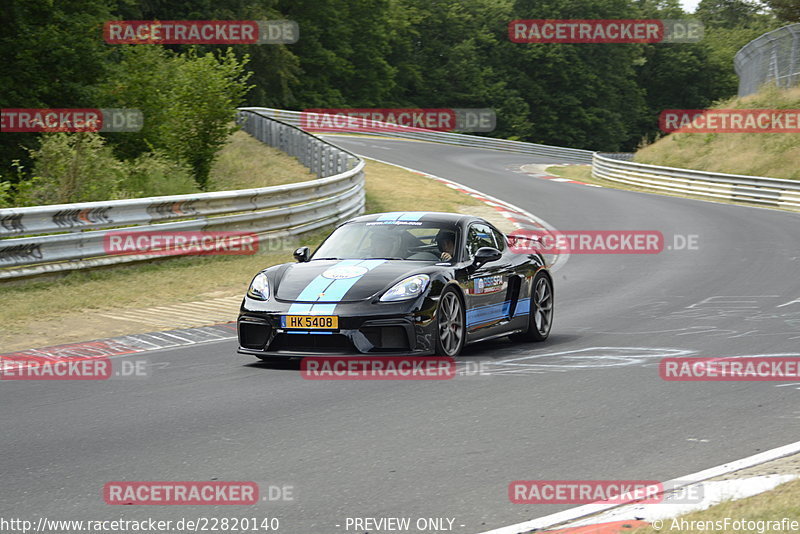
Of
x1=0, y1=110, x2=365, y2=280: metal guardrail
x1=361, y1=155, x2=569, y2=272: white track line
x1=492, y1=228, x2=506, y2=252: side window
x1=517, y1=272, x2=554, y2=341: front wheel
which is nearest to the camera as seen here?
x1=517, y1=272, x2=554, y2=341: front wheel

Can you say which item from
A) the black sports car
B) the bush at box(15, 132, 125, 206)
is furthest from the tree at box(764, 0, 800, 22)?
the black sports car

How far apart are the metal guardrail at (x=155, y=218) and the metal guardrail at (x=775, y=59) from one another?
75.3 feet

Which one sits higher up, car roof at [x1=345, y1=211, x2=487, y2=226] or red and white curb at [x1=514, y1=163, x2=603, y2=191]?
car roof at [x1=345, y1=211, x2=487, y2=226]

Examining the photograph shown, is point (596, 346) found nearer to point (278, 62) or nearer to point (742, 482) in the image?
point (742, 482)

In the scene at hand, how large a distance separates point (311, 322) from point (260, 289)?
817 millimetres

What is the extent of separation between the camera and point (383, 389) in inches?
331

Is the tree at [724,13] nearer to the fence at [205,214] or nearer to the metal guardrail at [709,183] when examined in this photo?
the metal guardrail at [709,183]

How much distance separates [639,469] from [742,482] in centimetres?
60

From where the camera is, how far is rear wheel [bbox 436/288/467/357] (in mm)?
9376

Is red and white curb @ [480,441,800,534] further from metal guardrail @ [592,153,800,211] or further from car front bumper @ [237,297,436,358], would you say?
metal guardrail @ [592,153,800,211]

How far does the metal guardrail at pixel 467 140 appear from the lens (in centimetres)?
5397

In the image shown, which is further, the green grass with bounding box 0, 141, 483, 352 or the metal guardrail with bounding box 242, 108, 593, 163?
the metal guardrail with bounding box 242, 108, 593, 163

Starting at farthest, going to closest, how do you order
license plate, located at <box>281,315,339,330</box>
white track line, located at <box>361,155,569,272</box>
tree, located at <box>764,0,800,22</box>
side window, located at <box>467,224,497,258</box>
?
tree, located at <box>764,0,800,22</box>, white track line, located at <box>361,155,569,272</box>, side window, located at <box>467,224,497,258</box>, license plate, located at <box>281,315,339,330</box>

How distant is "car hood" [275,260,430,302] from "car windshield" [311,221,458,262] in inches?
10.7
